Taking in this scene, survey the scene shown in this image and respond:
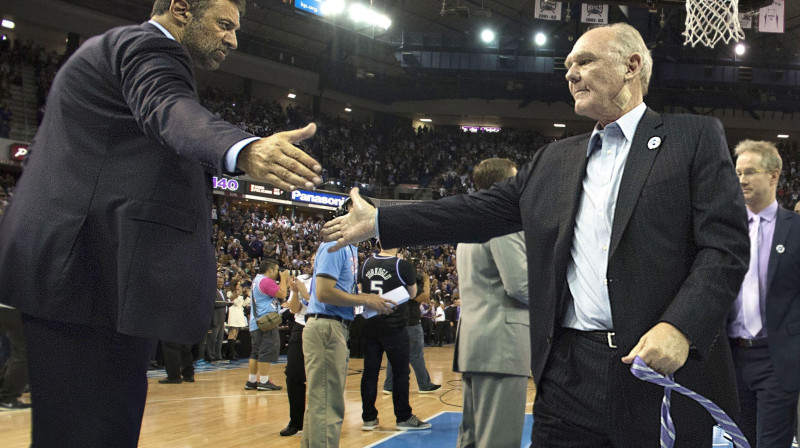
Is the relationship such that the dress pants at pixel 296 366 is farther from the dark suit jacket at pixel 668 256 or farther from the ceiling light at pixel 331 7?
the ceiling light at pixel 331 7

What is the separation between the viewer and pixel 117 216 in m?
1.71

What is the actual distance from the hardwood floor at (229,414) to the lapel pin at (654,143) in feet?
13.2

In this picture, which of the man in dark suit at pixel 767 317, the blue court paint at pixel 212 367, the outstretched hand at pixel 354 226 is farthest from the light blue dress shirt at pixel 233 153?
the blue court paint at pixel 212 367

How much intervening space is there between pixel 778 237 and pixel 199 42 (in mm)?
3138

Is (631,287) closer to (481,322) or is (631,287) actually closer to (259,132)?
(481,322)

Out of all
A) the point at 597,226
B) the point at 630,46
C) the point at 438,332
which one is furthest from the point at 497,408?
the point at 438,332

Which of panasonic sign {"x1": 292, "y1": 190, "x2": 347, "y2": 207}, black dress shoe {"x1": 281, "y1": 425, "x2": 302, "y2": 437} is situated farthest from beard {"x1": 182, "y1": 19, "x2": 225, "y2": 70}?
panasonic sign {"x1": 292, "y1": 190, "x2": 347, "y2": 207}

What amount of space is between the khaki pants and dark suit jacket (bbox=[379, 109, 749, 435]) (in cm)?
310

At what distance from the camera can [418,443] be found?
6.04 meters

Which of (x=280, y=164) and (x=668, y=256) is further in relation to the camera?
(x=668, y=256)

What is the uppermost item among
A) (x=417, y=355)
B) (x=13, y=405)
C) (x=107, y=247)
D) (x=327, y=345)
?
(x=107, y=247)

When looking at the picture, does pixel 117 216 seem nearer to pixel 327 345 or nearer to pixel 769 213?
pixel 769 213

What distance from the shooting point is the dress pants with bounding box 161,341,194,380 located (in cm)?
977

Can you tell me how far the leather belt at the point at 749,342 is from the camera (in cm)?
358
